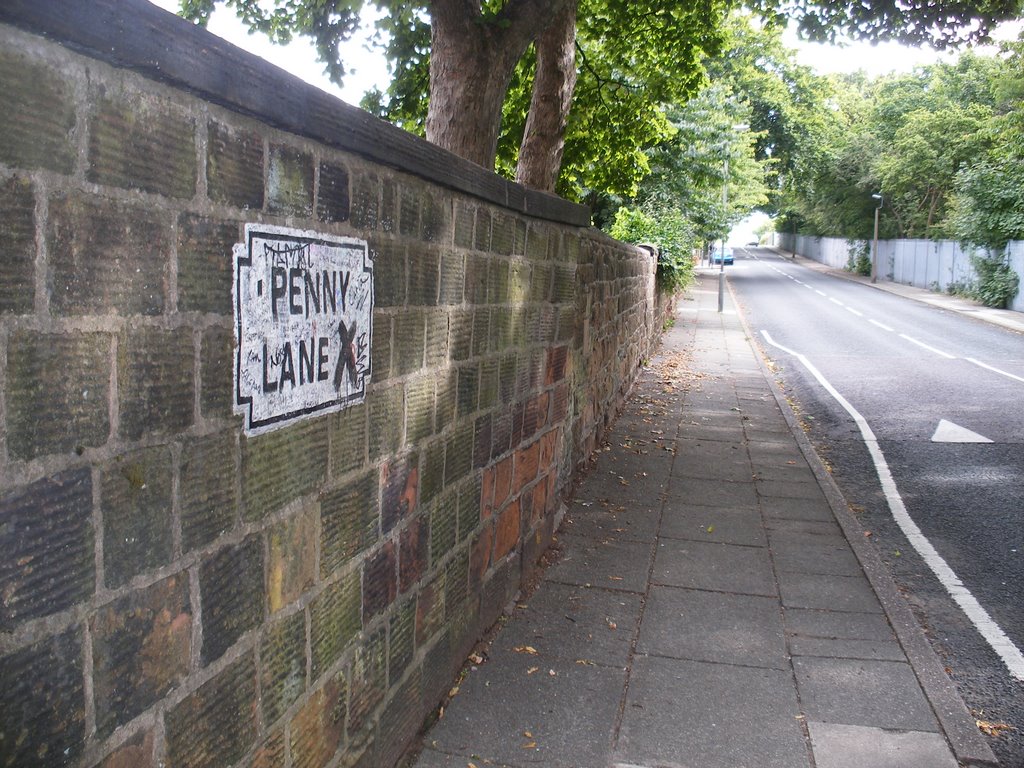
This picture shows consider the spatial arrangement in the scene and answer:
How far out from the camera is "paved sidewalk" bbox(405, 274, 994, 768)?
345cm

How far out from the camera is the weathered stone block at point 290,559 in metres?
2.27

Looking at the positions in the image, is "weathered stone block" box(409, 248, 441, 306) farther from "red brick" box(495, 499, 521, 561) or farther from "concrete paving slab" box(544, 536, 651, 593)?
"concrete paving slab" box(544, 536, 651, 593)

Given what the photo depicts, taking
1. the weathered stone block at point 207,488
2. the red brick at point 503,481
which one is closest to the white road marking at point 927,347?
the red brick at point 503,481

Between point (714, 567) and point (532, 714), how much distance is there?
2.21 m

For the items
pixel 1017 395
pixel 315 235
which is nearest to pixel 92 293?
pixel 315 235

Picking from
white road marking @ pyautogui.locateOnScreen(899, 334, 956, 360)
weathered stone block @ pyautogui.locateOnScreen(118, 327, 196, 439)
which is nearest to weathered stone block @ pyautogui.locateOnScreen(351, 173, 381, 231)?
weathered stone block @ pyautogui.locateOnScreen(118, 327, 196, 439)

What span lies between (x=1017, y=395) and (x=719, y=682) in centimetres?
1043

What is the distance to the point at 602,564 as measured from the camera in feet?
18.1

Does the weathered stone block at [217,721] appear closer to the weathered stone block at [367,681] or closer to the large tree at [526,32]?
the weathered stone block at [367,681]

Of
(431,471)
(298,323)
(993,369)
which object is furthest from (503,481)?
(993,369)

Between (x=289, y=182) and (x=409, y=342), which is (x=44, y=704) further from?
(x=409, y=342)

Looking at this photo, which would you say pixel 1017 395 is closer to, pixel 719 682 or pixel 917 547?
pixel 917 547

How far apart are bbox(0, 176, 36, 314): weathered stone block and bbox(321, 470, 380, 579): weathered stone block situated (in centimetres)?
123

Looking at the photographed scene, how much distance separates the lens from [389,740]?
10.3 ft
